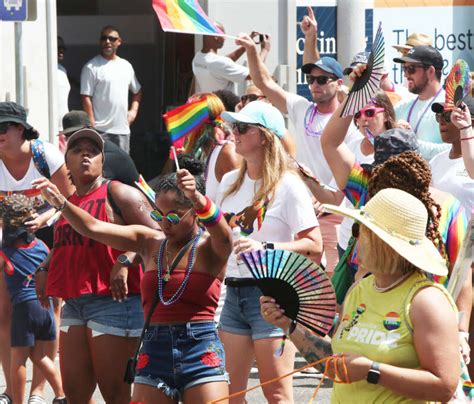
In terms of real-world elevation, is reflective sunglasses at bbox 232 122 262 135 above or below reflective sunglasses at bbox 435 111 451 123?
below

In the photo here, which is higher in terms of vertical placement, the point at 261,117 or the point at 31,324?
the point at 261,117

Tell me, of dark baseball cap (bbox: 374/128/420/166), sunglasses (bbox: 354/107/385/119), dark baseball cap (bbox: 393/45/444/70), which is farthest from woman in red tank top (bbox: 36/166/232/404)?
dark baseball cap (bbox: 393/45/444/70)

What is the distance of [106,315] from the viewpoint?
21.1ft

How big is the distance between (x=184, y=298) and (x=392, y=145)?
44.6 inches

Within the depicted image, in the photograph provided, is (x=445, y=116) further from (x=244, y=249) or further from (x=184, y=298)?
(x=184, y=298)

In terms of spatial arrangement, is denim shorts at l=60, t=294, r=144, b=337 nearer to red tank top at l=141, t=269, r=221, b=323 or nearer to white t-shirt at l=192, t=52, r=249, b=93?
red tank top at l=141, t=269, r=221, b=323

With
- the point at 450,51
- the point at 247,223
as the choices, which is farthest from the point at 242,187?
the point at 450,51

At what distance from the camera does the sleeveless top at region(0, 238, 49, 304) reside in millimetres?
7980

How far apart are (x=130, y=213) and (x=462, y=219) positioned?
6.33ft

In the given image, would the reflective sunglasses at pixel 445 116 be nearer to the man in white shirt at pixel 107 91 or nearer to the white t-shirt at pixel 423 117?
the white t-shirt at pixel 423 117

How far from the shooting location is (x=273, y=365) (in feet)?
20.2

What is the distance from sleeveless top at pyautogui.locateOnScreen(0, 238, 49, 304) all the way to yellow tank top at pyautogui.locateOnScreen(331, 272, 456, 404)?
4121 millimetres

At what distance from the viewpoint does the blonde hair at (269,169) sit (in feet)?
20.8

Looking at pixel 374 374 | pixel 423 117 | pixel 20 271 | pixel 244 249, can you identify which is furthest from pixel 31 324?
pixel 374 374
